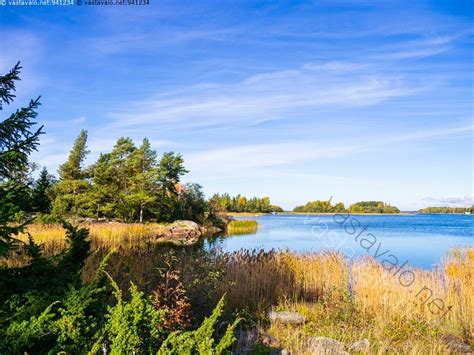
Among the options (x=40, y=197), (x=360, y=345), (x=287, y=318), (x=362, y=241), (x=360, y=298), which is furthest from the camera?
(x=362, y=241)

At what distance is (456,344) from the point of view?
18.4 ft

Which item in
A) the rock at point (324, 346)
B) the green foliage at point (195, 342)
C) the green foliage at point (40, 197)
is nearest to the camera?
the green foliage at point (195, 342)

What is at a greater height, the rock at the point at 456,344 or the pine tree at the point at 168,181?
the pine tree at the point at 168,181

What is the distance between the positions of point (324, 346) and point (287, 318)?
165 cm

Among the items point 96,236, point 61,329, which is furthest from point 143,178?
point 61,329

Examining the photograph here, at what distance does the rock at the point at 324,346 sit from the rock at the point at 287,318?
120 centimetres

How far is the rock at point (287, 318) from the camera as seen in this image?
20.6ft

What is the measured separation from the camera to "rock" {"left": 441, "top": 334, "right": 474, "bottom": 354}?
5453 mm

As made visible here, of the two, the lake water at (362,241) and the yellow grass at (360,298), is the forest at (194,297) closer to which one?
the yellow grass at (360,298)

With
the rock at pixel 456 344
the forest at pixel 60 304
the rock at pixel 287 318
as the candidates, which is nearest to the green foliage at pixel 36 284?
the forest at pixel 60 304

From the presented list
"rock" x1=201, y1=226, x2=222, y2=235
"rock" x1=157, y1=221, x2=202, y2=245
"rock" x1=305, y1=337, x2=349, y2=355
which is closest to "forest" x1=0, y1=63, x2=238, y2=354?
"rock" x1=305, y1=337, x2=349, y2=355

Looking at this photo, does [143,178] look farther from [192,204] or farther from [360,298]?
[360,298]

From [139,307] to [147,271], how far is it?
368 cm

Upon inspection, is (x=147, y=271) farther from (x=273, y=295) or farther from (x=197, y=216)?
(x=197, y=216)
